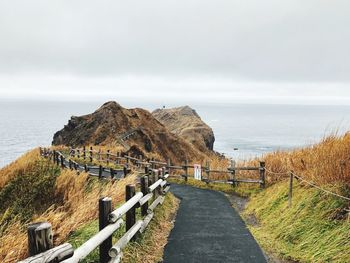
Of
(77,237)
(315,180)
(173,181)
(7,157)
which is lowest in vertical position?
(7,157)

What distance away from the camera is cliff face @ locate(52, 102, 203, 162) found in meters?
38.7

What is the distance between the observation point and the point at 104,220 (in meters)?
5.85

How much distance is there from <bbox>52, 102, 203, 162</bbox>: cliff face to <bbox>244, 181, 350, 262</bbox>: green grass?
82.2 feet

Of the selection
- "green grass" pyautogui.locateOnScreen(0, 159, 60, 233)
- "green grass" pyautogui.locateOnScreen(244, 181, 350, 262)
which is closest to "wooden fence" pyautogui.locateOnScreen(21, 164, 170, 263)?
"green grass" pyautogui.locateOnScreen(244, 181, 350, 262)

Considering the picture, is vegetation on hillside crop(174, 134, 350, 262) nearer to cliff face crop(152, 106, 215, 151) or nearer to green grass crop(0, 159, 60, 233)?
green grass crop(0, 159, 60, 233)

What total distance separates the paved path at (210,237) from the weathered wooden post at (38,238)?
424 centimetres

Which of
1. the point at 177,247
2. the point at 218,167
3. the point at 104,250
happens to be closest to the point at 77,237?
the point at 104,250

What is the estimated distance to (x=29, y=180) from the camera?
19.7m

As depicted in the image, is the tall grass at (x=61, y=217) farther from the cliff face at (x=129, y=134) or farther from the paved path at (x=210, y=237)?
the cliff face at (x=129, y=134)

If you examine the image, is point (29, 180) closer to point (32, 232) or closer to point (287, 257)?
point (287, 257)

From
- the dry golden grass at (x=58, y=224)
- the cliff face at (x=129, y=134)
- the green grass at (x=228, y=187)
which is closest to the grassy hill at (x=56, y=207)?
the dry golden grass at (x=58, y=224)

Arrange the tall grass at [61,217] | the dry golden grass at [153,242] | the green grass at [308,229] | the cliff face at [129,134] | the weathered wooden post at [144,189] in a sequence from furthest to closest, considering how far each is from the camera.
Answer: the cliff face at [129,134] → the weathered wooden post at [144,189] → the dry golden grass at [153,242] → the green grass at [308,229] → the tall grass at [61,217]

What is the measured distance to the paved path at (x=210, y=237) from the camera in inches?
312

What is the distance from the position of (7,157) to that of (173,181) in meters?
72.6
